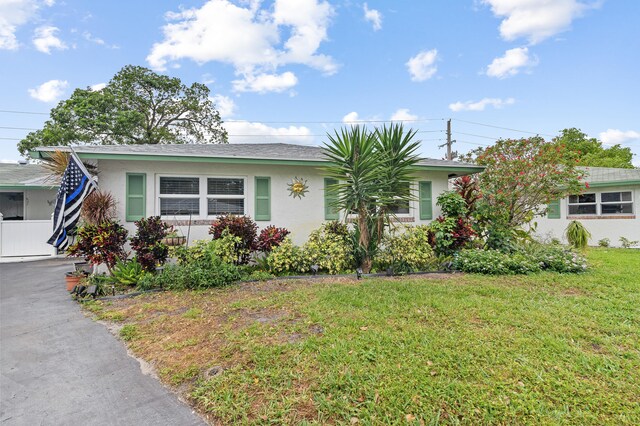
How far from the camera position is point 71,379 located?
283 centimetres

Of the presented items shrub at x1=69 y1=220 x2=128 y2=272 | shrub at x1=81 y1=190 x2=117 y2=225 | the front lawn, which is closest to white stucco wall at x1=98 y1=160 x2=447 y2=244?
shrub at x1=81 y1=190 x2=117 y2=225

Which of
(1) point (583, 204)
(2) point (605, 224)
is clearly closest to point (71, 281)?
(1) point (583, 204)

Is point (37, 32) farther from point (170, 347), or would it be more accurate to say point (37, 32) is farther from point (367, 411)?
point (367, 411)

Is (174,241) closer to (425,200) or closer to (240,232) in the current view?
(240,232)

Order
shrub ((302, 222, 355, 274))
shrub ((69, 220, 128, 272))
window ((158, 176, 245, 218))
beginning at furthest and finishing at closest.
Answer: window ((158, 176, 245, 218)), shrub ((302, 222, 355, 274)), shrub ((69, 220, 128, 272))

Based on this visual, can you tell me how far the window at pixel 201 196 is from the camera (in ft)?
24.3

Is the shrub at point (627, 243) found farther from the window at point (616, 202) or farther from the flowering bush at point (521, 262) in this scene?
the flowering bush at point (521, 262)

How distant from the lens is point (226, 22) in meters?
10.8

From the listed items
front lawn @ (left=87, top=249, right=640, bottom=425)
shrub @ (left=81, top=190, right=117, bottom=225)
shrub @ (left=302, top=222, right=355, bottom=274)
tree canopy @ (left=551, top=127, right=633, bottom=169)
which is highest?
tree canopy @ (left=551, top=127, right=633, bottom=169)

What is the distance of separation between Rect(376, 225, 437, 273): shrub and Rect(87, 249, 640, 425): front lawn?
1682mm

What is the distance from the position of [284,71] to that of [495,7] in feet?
30.4

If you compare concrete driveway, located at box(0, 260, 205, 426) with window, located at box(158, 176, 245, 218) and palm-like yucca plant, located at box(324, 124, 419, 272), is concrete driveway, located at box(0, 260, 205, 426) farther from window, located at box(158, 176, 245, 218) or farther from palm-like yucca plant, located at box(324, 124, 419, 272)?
palm-like yucca plant, located at box(324, 124, 419, 272)

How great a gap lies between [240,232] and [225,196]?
143cm

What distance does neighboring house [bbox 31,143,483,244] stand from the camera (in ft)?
22.7
